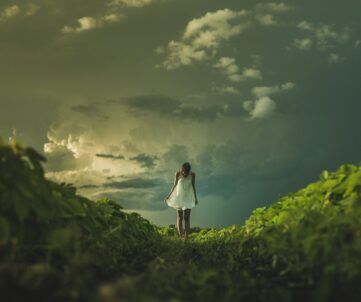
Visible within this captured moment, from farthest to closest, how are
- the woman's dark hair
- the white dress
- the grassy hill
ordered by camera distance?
the white dress → the woman's dark hair → the grassy hill

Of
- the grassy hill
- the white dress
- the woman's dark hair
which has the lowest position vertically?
the grassy hill

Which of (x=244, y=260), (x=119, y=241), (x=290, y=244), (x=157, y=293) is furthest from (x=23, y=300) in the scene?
(x=119, y=241)

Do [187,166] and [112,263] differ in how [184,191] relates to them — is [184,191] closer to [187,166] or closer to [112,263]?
[187,166]

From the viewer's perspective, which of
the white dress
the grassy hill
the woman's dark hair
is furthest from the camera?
the white dress

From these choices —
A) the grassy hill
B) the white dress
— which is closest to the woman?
the white dress

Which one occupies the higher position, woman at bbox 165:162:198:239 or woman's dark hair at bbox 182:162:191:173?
woman's dark hair at bbox 182:162:191:173

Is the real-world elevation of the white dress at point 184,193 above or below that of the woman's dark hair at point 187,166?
below

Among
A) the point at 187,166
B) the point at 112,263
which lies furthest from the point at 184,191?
the point at 112,263

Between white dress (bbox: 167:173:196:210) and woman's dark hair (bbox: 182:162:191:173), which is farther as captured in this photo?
white dress (bbox: 167:173:196:210)

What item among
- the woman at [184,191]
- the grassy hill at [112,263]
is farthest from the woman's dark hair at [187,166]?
the grassy hill at [112,263]

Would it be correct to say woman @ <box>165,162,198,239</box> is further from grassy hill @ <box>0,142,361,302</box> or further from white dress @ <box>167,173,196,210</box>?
grassy hill @ <box>0,142,361,302</box>

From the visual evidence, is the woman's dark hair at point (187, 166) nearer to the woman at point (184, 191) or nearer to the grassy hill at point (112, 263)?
the woman at point (184, 191)

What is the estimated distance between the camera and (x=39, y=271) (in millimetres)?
3830

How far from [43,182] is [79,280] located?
1.80 metres
